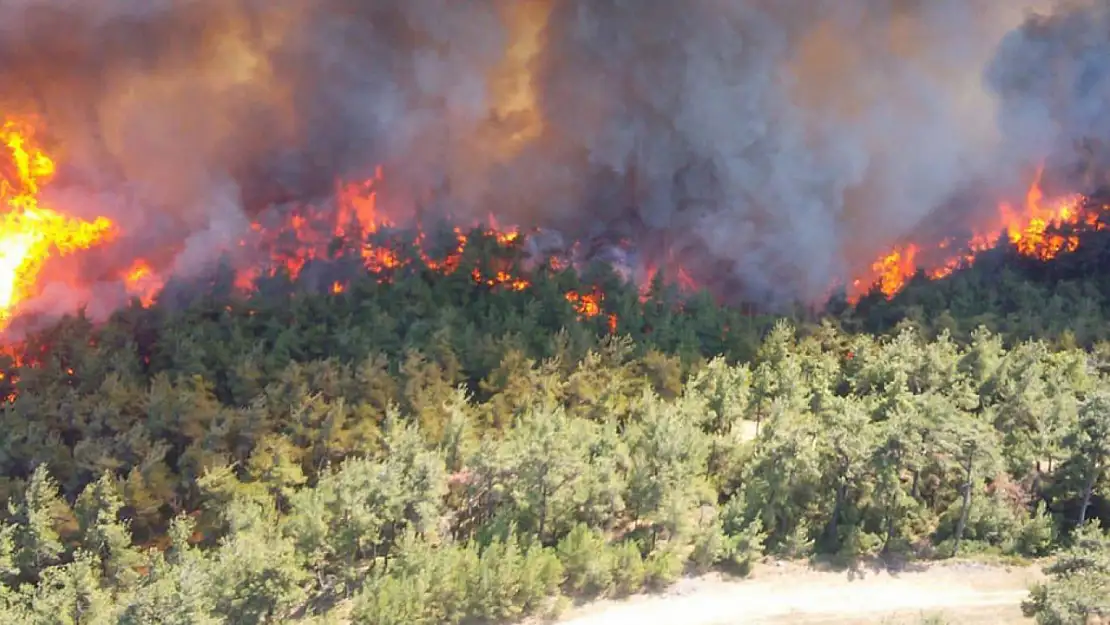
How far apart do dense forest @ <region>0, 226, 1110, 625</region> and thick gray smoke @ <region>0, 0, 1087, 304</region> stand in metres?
12.4

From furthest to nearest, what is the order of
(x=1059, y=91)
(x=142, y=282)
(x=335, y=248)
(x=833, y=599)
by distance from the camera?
(x=1059, y=91), (x=335, y=248), (x=142, y=282), (x=833, y=599)

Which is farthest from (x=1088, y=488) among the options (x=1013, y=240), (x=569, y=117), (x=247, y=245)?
(x=247, y=245)

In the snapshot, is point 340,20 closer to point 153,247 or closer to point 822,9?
point 153,247

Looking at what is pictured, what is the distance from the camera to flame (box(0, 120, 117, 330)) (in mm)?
48594

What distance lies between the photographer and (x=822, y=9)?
191ft

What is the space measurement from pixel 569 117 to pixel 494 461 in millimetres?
33660

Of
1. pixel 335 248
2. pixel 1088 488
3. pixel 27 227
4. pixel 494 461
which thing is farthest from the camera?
pixel 335 248

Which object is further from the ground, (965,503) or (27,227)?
(27,227)

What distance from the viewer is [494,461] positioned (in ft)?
104

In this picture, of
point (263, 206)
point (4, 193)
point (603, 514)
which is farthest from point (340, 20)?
point (603, 514)

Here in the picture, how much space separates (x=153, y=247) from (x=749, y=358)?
34.7 m

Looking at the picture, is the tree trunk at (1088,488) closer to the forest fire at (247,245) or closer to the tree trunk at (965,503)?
the tree trunk at (965,503)

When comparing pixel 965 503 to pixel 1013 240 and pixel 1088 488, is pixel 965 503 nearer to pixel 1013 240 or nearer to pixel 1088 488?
pixel 1088 488

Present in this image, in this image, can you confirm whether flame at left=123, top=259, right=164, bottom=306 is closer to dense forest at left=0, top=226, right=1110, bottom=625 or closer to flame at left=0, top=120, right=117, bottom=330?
flame at left=0, top=120, right=117, bottom=330
